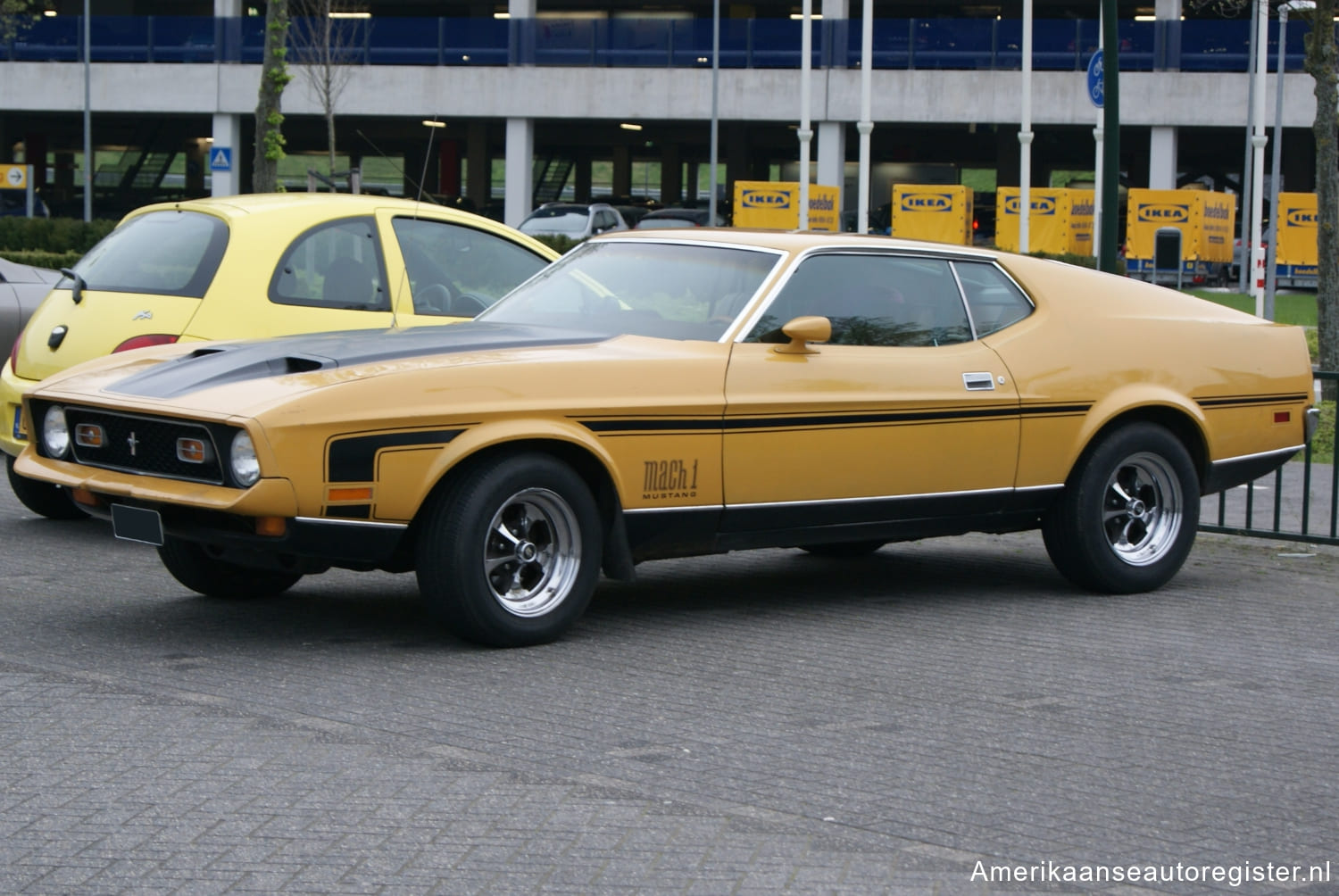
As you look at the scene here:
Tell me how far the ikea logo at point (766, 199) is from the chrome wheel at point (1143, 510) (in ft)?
113

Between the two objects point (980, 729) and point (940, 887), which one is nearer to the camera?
point (940, 887)

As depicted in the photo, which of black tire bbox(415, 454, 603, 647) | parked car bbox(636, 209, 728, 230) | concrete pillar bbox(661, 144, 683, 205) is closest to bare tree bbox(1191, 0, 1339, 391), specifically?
black tire bbox(415, 454, 603, 647)

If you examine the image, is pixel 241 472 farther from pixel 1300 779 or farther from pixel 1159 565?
pixel 1159 565

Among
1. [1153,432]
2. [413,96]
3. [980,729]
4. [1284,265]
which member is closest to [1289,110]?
[1284,265]

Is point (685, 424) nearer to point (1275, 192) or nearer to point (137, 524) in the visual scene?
point (137, 524)

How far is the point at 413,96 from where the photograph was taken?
45.6 m

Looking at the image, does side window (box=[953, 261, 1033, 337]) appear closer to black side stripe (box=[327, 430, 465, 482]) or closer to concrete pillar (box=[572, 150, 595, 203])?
black side stripe (box=[327, 430, 465, 482])

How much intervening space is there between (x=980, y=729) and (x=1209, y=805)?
89 centimetres

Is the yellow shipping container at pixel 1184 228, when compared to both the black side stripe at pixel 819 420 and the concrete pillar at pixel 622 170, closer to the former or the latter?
the concrete pillar at pixel 622 170

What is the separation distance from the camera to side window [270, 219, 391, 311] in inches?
352

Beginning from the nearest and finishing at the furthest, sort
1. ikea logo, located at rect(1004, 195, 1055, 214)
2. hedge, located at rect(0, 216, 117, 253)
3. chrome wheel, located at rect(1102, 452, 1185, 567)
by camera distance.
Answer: chrome wheel, located at rect(1102, 452, 1185, 567) < hedge, located at rect(0, 216, 117, 253) < ikea logo, located at rect(1004, 195, 1055, 214)

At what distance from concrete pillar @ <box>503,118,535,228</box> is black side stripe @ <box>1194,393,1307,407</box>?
1491 inches

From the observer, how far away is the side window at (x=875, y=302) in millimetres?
7047

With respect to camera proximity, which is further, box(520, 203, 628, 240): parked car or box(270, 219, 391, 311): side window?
box(520, 203, 628, 240): parked car
